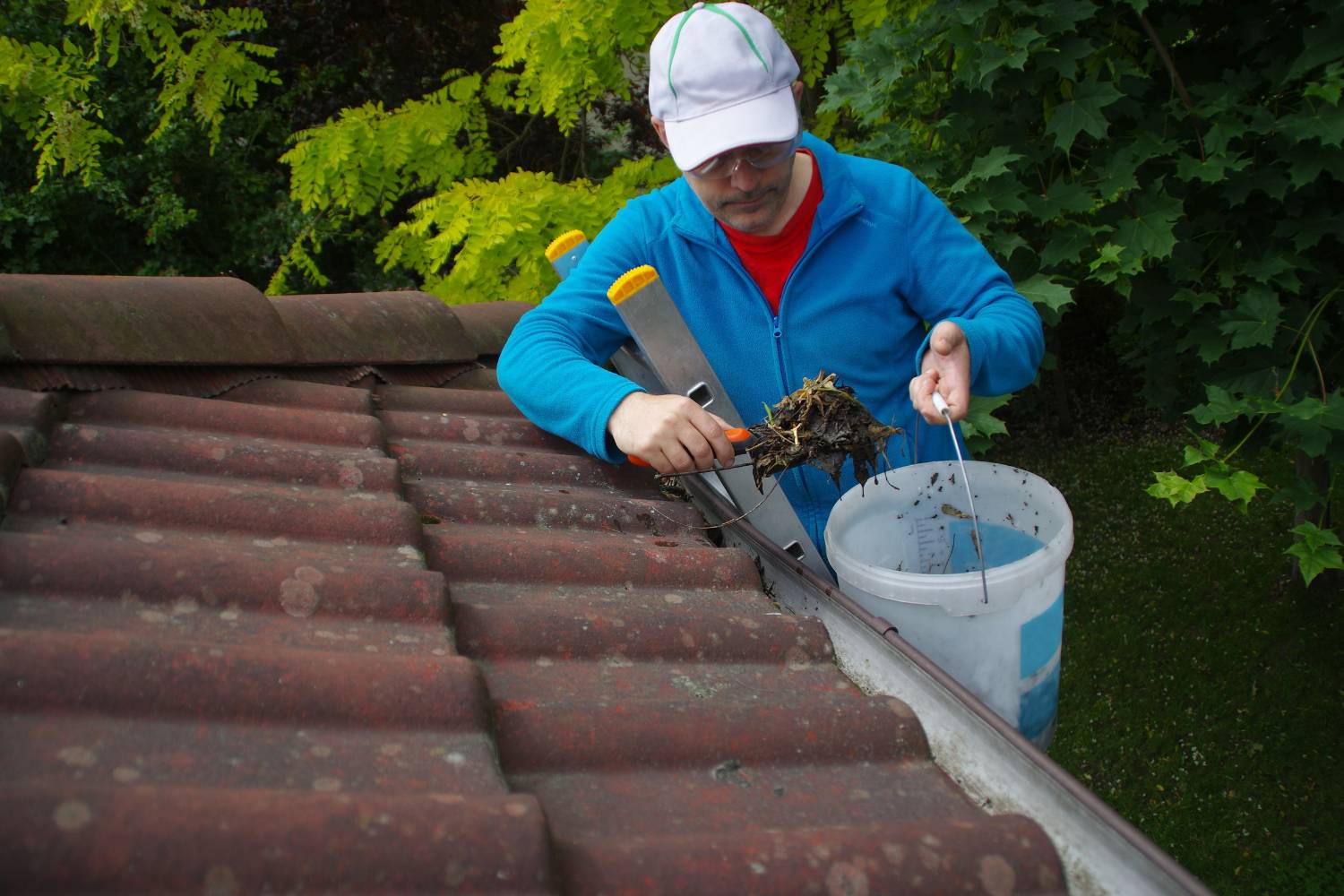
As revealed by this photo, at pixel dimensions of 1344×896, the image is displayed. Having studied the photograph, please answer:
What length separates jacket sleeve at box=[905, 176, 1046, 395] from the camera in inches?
94.1

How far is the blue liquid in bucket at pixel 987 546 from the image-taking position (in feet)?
7.39

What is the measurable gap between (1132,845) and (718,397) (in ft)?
4.72

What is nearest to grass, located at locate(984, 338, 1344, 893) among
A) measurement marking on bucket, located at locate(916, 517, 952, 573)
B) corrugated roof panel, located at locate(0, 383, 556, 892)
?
measurement marking on bucket, located at locate(916, 517, 952, 573)

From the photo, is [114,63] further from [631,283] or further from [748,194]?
[748,194]

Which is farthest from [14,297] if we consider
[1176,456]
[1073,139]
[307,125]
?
[1176,456]

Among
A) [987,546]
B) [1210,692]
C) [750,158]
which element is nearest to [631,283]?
[750,158]

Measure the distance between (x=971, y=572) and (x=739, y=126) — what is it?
106 cm

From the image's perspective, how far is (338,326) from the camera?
A: 3123mm

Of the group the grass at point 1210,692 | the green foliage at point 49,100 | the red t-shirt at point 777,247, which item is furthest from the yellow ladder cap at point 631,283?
the green foliage at point 49,100

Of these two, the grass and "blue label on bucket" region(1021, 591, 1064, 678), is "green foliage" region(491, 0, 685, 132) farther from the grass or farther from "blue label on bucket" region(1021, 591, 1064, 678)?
the grass

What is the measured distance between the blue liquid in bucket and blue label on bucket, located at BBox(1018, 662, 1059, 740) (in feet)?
0.90

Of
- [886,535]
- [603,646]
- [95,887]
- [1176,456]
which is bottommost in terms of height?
[1176,456]

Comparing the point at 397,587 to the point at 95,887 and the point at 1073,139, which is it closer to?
the point at 95,887

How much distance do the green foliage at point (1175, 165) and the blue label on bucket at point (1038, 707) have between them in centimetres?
143
